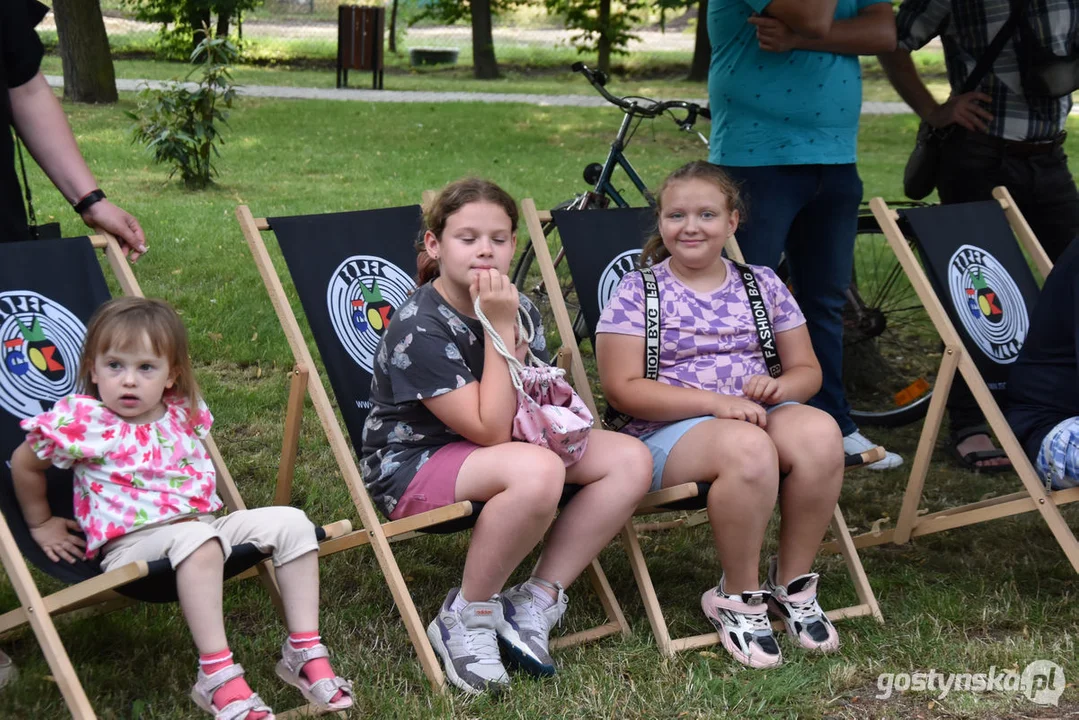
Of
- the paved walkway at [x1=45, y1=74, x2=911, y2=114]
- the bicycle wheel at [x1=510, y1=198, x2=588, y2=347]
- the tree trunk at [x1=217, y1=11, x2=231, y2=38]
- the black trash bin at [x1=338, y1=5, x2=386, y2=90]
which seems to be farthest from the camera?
the tree trunk at [x1=217, y1=11, x2=231, y2=38]

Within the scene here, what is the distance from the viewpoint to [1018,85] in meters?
4.39

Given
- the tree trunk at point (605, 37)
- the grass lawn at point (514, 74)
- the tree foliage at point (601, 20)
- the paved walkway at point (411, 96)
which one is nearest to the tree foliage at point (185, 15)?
the grass lawn at point (514, 74)

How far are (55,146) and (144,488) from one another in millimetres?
1015

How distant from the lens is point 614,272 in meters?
3.73

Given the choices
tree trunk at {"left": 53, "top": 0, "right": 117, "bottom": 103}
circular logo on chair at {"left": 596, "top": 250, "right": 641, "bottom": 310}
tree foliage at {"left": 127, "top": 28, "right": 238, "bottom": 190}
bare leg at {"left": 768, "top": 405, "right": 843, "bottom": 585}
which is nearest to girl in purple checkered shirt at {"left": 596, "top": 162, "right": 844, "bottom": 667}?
bare leg at {"left": 768, "top": 405, "right": 843, "bottom": 585}

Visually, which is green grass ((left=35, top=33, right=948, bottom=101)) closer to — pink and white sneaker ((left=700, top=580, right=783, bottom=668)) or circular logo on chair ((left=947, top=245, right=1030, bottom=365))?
circular logo on chair ((left=947, top=245, right=1030, bottom=365))

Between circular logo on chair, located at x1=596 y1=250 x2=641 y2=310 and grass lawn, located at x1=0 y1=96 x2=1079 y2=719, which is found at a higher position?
circular logo on chair, located at x1=596 y1=250 x2=641 y2=310

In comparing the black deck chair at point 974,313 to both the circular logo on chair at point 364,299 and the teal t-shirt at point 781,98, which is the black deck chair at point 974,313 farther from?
the circular logo on chair at point 364,299

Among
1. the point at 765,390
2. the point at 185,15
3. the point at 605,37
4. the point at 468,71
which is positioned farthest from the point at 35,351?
the point at 605,37

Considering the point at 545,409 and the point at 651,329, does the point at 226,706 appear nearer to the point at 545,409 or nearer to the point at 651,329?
the point at 545,409

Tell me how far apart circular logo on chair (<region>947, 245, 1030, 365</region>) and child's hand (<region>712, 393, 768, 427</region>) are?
0.97m

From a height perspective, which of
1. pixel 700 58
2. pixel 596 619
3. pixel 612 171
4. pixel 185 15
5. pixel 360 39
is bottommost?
pixel 596 619

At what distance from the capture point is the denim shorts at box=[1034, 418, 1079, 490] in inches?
127

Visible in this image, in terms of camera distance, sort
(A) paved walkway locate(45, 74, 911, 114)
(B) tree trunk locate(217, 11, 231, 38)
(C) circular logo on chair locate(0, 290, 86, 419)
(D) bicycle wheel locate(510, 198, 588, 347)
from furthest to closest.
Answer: (B) tree trunk locate(217, 11, 231, 38) → (A) paved walkway locate(45, 74, 911, 114) → (D) bicycle wheel locate(510, 198, 588, 347) → (C) circular logo on chair locate(0, 290, 86, 419)
